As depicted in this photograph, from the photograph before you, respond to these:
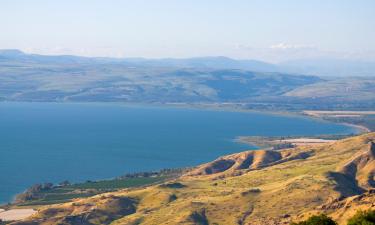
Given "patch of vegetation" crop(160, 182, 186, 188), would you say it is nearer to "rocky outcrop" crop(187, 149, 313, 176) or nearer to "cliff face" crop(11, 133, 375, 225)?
"cliff face" crop(11, 133, 375, 225)

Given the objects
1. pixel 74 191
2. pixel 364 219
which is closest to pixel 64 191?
pixel 74 191

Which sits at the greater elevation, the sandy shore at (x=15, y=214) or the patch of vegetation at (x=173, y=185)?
the patch of vegetation at (x=173, y=185)

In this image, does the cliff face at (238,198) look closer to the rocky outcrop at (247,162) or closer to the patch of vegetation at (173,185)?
the patch of vegetation at (173,185)

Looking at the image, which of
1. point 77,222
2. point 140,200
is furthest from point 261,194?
point 77,222

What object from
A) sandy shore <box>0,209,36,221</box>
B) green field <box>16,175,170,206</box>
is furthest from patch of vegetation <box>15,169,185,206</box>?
sandy shore <box>0,209,36,221</box>

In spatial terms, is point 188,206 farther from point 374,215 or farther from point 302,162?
point 374,215

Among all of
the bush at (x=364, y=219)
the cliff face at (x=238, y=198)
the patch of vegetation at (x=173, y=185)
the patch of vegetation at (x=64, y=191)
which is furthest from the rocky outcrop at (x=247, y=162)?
the bush at (x=364, y=219)

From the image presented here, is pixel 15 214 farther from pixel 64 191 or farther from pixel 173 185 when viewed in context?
pixel 173 185
